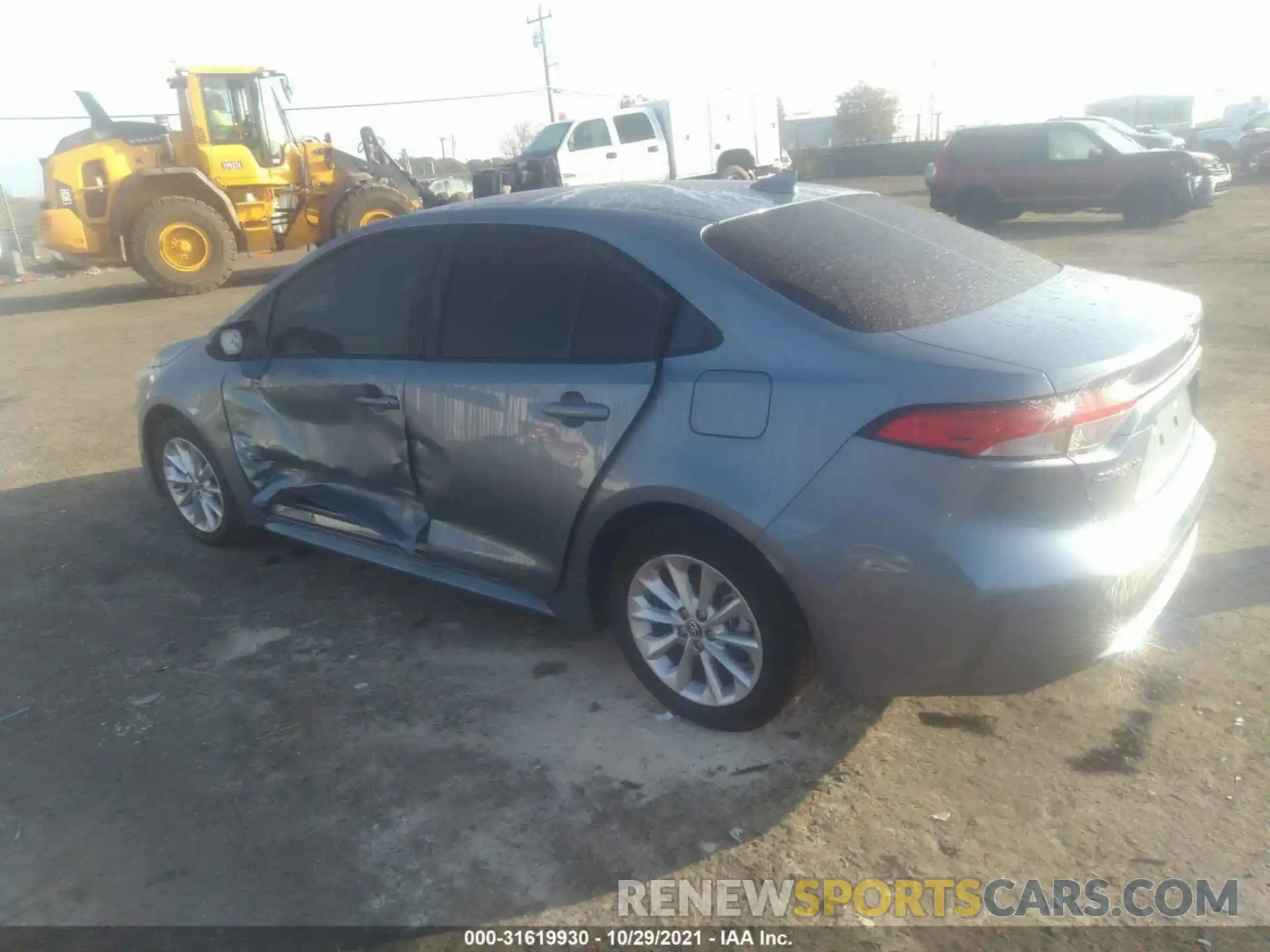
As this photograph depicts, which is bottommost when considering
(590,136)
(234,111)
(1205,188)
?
(1205,188)

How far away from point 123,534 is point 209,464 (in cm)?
92

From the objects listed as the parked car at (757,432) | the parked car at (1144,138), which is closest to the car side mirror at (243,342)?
the parked car at (757,432)

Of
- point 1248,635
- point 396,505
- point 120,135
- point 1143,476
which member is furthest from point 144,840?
point 120,135

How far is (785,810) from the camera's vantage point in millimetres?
2902

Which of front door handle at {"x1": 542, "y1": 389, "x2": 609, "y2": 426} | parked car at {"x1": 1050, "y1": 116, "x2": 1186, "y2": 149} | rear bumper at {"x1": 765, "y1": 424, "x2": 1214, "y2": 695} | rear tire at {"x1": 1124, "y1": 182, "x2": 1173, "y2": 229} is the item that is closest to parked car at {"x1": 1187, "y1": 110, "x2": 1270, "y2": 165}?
parked car at {"x1": 1050, "y1": 116, "x2": 1186, "y2": 149}

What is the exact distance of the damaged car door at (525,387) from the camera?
3.23 m

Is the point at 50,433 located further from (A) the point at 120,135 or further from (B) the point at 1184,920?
(A) the point at 120,135

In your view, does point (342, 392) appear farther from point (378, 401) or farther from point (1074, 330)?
point (1074, 330)

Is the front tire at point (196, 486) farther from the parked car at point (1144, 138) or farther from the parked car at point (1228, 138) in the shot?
the parked car at point (1228, 138)

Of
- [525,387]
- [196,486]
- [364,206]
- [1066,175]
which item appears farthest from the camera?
[1066,175]

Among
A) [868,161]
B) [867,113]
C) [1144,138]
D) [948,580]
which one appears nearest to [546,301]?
[948,580]

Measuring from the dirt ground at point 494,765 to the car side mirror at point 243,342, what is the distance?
103 centimetres

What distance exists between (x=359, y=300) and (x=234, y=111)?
40.7 ft

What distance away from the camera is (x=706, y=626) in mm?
3162
